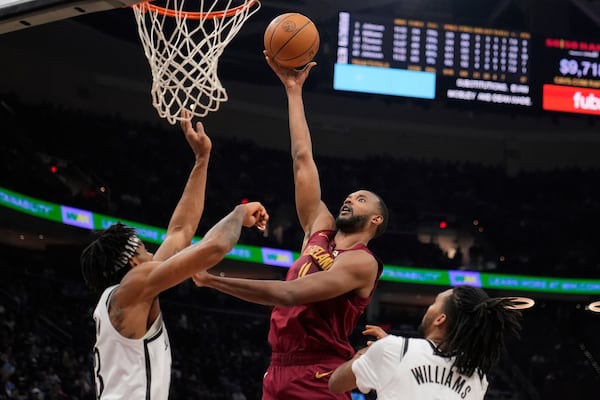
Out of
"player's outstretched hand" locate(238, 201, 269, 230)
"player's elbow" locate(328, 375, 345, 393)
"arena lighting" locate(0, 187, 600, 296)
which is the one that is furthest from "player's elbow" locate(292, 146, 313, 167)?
"arena lighting" locate(0, 187, 600, 296)

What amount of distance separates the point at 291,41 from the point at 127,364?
2.28 m

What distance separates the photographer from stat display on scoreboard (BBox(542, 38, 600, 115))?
14852mm

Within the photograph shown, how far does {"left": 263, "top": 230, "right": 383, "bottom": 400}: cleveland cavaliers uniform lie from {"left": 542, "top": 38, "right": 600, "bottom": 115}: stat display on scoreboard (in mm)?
11100

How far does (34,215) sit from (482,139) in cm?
1132

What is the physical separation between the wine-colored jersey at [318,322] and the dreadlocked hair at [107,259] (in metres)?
0.93

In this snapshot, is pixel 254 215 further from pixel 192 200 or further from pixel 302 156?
pixel 302 156

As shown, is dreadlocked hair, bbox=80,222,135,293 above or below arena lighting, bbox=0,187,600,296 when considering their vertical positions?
above

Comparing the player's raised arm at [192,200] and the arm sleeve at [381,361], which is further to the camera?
the player's raised arm at [192,200]

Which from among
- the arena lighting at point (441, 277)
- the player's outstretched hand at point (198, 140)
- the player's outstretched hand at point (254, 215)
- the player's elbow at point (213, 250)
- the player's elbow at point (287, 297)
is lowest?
the arena lighting at point (441, 277)

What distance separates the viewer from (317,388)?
4.44 metres

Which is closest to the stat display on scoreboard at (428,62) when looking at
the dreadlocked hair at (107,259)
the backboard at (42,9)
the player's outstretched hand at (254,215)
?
the backboard at (42,9)

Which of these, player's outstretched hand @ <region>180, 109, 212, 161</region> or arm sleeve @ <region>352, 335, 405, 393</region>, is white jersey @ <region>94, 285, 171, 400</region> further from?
player's outstretched hand @ <region>180, 109, 212, 161</region>

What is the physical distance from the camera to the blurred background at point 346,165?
14984 millimetres

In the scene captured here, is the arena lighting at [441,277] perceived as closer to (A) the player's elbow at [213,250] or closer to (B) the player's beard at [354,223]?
(B) the player's beard at [354,223]
